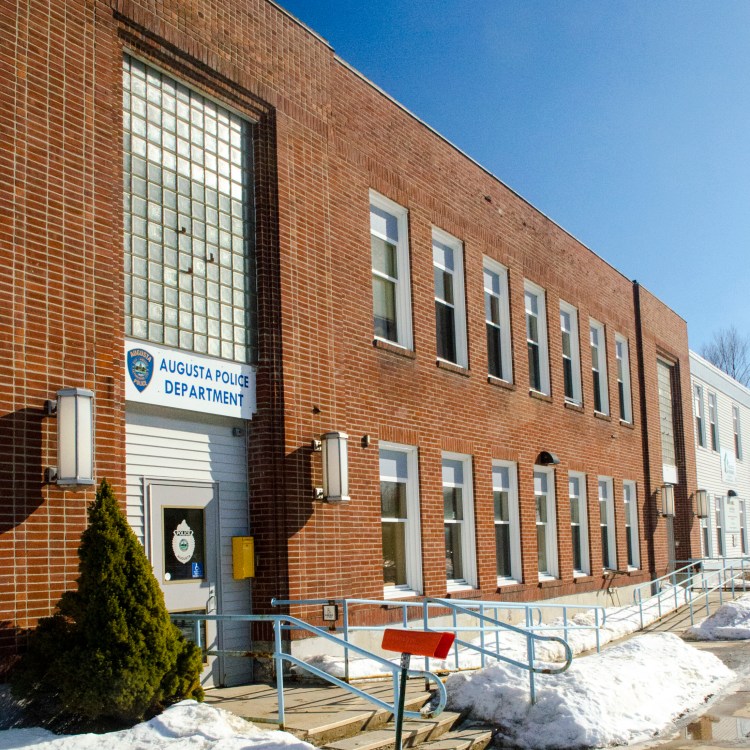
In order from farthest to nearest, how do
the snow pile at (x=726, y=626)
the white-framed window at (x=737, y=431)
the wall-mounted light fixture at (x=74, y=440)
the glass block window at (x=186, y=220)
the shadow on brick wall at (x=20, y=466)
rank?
the white-framed window at (x=737, y=431) < the snow pile at (x=726, y=626) < the glass block window at (x=186, y=220) < the wall-mounted light fixture at (x=74, y=440) < the shadow on brick wall at (x=20, y=466)

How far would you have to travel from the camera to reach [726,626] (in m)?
17.6

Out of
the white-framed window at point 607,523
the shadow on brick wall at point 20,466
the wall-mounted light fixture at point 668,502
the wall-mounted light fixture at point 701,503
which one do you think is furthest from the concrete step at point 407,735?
the wall-mounted light fixture at point 701,503

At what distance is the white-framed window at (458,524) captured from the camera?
1544 cm

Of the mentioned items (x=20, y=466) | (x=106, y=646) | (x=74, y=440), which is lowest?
(x=106, y=646)

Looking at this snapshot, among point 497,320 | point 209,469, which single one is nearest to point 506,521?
point 497,320

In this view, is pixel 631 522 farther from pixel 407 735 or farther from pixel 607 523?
pixel 407 735

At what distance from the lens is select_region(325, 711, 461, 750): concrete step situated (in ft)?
27.6

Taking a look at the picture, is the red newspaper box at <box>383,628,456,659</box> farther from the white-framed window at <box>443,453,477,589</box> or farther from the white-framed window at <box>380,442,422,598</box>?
the white-framed window at <box>443,453,477,589</box>

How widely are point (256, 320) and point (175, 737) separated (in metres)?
5.28

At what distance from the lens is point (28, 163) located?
29.4 feet

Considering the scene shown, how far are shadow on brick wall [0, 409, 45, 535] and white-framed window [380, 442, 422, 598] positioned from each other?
5970 mm

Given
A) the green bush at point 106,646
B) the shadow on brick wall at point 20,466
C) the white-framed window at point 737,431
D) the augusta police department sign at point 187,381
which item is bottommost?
the green bush at point 106,646

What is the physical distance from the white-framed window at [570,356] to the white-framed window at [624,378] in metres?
3.05

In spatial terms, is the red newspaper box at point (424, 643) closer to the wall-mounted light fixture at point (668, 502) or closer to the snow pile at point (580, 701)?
the snow pile at point (580, 701)
